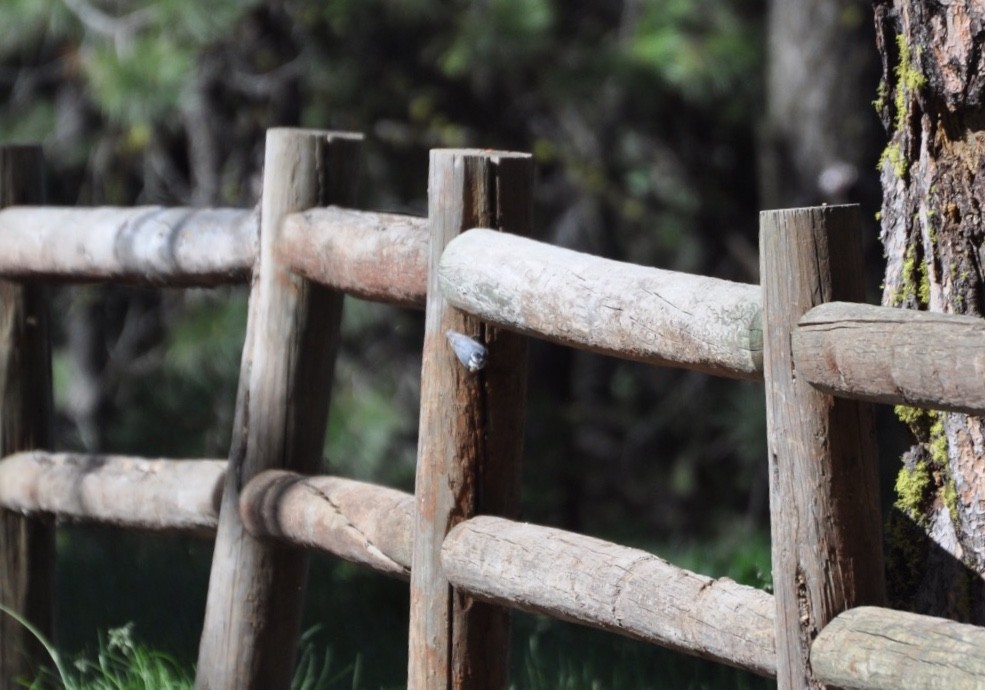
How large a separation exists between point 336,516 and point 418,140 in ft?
13.8

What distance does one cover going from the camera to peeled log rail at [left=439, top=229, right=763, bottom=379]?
5.54 feet

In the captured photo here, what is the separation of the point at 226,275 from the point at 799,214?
1527 mm

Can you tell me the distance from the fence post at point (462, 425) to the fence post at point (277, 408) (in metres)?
0.48

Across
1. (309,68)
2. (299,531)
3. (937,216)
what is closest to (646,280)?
(937,216)

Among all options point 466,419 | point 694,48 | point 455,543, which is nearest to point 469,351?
point 466,419

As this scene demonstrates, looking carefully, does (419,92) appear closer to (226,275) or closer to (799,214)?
(226,275)

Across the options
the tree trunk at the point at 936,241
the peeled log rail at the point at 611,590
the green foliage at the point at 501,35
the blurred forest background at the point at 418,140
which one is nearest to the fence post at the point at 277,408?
the peeled log rail at the point at 611,590

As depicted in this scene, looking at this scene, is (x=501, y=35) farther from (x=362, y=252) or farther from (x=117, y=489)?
(x=362, y=252)

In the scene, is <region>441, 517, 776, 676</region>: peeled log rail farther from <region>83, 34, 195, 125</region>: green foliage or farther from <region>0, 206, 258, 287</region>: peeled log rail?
<region>83, 34, 195, 125</region>: green foliage

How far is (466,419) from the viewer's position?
220cm

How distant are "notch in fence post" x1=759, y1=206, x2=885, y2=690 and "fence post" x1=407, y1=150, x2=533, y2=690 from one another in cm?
65

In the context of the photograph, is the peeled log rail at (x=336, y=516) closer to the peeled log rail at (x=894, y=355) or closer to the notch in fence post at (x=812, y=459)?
the notch in fence post at (x=812, y=459)

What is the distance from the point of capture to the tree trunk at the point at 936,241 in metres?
1.89

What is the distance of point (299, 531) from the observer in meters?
2.54
